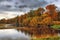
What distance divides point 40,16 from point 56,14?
1.02 ft

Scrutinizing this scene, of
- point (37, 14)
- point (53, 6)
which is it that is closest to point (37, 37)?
point (37, 14)

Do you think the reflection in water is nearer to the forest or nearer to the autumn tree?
the forest

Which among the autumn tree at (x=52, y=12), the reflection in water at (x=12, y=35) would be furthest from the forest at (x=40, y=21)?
the reflection in water at (x=12, y=35)

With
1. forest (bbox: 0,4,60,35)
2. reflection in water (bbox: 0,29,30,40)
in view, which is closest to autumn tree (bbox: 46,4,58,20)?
forest (bbox: 0,4,60,35)

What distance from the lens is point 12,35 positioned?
11.8 ft

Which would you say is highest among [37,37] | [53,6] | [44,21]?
[53,6]

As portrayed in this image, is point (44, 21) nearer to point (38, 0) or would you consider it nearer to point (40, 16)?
point (40, 16)

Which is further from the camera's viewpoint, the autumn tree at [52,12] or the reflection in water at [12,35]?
the autumn tree at [52,12]

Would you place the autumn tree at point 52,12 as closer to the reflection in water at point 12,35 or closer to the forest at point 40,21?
the forest at point 40,21

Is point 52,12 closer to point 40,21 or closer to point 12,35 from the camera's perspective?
point 40,21

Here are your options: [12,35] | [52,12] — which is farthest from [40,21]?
[12,35]

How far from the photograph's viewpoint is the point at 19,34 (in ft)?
11.9

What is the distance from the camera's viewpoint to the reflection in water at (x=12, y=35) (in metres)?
3.58

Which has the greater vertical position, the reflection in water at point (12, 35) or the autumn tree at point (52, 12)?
the autumn tree at point (52, 12)
